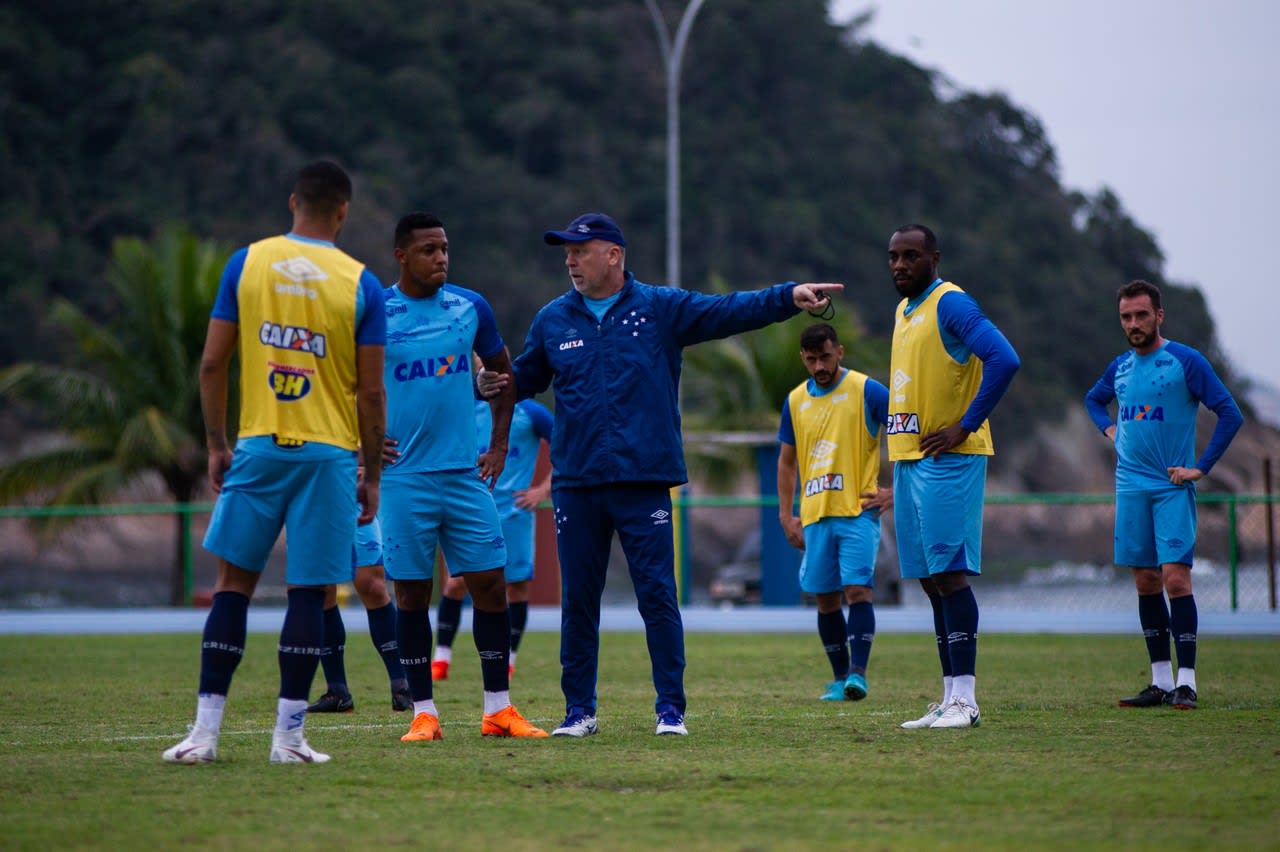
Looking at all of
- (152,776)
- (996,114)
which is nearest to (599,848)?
(152,776)

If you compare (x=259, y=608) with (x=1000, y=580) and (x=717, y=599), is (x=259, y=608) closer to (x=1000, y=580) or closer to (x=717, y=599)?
(x=717, y=599)

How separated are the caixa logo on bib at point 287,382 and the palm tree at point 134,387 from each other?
1050 inches

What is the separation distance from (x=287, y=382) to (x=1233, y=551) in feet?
63.2

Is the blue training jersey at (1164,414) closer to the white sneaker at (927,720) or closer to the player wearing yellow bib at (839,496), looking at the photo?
the player wearing yellow bib at (839,496)

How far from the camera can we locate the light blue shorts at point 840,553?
1114 centimetres

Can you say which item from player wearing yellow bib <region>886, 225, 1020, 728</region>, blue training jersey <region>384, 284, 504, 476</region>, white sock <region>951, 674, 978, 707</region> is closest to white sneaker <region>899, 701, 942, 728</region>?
player wearing yellow bib <region>886, 225, 1020, 728</region>

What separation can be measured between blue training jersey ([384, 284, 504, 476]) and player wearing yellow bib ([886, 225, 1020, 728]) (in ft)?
6.84

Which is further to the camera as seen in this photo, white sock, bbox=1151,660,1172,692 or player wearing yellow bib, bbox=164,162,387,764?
white sock, bbox=1151,660,1172,692

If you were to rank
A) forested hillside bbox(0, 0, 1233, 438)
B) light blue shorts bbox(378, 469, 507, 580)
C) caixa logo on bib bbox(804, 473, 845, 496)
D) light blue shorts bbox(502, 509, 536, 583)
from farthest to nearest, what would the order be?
forested hillside bbox(0, 0, 1233, 438)
light blue shorts bbox(502, 509, 536, 583)
caixa logo on bib bbox(804, 473, 845, 496)
light blue shorts bbox(378, 469, 507, 580)

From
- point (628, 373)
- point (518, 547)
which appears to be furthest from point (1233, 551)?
point (628, 373)

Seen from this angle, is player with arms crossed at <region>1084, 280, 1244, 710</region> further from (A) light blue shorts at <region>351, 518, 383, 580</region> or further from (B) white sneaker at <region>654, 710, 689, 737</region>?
(A) light blue shorts at <region>351, 518, 383, 580</region>

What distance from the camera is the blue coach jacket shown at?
809 centimetres

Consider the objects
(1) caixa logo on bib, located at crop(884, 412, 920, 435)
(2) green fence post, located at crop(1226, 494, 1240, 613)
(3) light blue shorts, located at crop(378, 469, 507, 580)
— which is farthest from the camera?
(2) green fence post, located at crop(1226, 494, 1240, 613)

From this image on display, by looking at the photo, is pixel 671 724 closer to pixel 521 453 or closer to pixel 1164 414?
pixel 1164 414
